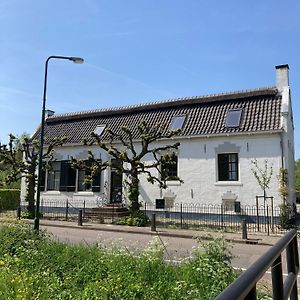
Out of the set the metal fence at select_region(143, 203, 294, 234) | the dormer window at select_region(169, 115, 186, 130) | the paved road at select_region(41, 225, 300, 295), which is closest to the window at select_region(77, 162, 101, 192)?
the metal fence at select_region(143, 203, 294, 234)

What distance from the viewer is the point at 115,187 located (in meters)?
25.7

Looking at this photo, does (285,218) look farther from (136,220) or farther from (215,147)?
(136,220)

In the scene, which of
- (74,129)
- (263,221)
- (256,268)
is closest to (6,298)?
(256,268)

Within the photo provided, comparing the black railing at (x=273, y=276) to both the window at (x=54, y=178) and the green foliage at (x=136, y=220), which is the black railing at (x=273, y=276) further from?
the window at (x=54, y=178)

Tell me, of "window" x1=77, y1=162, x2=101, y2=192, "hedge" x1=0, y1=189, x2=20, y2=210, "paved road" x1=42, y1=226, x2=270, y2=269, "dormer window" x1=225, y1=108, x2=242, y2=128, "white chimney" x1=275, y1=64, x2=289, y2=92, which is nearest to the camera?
"paved road" x1=42, y1=226, x2=270, y2=269

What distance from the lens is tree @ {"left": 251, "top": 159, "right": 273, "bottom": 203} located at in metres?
19.9

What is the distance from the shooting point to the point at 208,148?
2234cm

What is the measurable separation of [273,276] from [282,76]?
2230 cm

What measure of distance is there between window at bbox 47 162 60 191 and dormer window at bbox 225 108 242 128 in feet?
44.3

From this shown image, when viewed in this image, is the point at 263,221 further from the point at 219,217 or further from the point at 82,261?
the point at 82,261

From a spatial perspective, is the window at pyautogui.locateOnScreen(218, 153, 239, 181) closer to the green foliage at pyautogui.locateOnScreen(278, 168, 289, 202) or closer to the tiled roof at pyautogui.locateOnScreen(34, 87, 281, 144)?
the tiled roof at pyautogui.locateOnScreen(34, 87, 281, 144)

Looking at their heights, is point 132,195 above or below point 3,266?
above

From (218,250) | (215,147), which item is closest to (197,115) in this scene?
(215,147)

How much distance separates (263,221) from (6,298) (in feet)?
59.1
